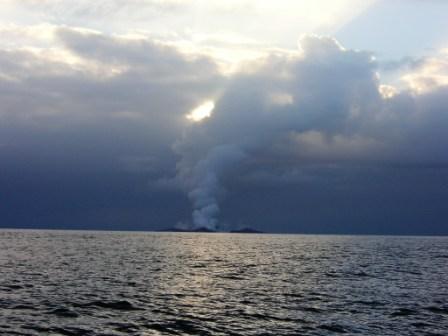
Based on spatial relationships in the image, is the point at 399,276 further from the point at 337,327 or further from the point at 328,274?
the point at 337,327

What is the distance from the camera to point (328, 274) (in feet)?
241

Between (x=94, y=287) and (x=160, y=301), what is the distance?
10916 millimetres

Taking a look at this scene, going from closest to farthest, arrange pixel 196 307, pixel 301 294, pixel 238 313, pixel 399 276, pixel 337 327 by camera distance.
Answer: pixel 337 327
pixel 238 313
pixel 196 307
pixel 301 294
pixel 399 276

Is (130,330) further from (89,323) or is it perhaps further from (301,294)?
(301,294)

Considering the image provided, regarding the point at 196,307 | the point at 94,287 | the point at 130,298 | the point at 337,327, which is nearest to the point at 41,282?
the point at 94,287

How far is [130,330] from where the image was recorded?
108 feet

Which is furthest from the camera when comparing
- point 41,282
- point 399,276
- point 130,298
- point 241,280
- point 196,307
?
point 399,276

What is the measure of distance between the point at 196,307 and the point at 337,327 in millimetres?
12330

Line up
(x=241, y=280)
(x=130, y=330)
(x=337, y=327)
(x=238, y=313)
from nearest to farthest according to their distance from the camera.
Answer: (x=130, y=330) < (x=337, y=327) < (x=238, y=313) < (x=241, y=280)

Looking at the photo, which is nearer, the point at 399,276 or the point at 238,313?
the point at 238,313

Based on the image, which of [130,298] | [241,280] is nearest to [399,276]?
[241,280]

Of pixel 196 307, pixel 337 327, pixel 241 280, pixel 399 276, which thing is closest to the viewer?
pixel 337 327

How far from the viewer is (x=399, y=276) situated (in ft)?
239

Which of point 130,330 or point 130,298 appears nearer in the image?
point 130,330
